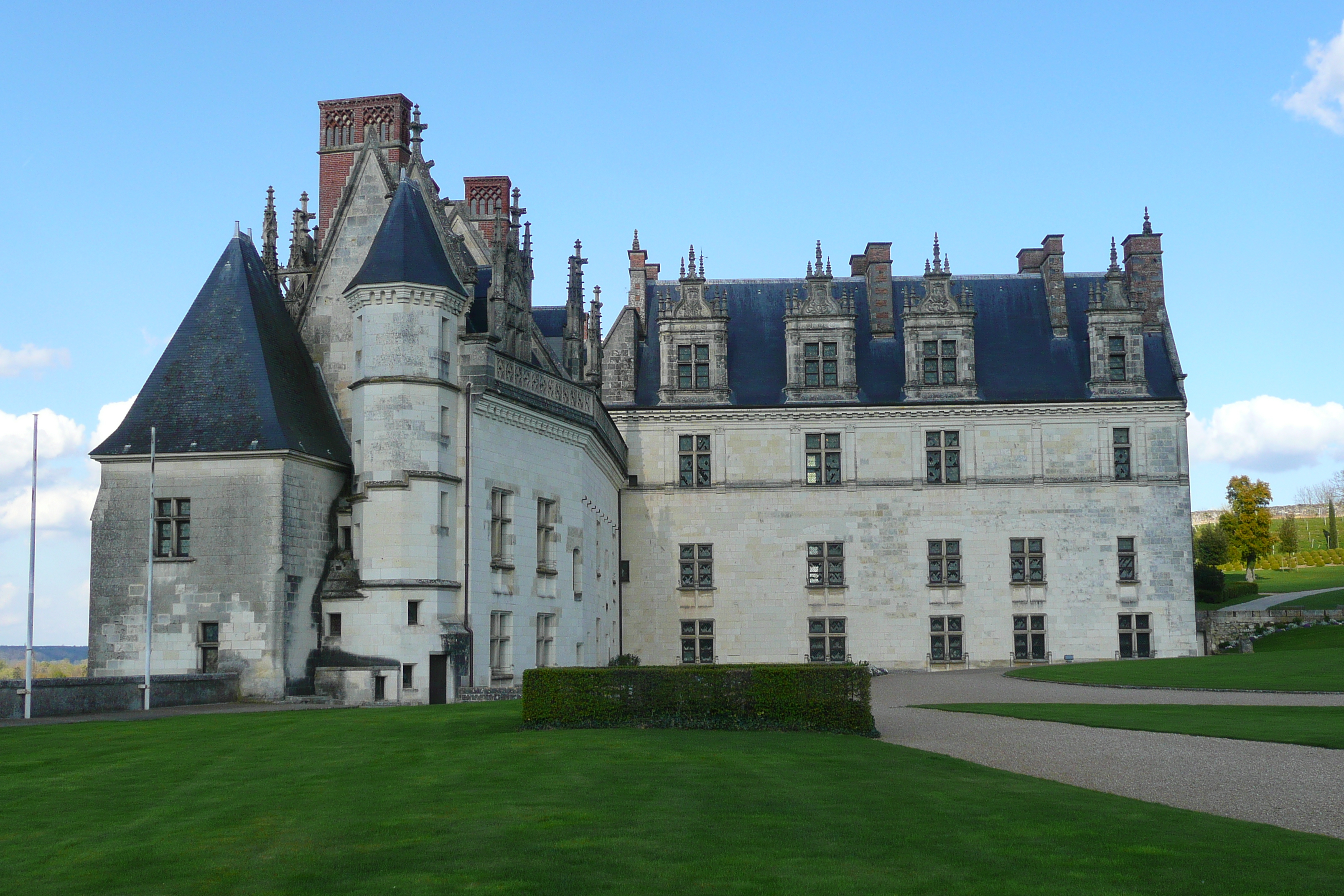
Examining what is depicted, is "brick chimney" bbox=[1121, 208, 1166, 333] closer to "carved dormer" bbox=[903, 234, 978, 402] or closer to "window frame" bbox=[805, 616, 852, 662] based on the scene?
"carved dormer" bbox=[903, 234, 978, 402]

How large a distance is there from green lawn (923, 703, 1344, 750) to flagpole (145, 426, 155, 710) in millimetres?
14518

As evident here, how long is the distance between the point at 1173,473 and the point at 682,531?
16511mm

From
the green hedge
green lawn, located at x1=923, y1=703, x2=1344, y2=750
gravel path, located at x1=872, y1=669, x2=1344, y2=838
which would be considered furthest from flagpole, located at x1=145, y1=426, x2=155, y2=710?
green lawn, located at x1=923, y1=703, x2=1344, y2=750

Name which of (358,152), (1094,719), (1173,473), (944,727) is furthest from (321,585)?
(1173,473)

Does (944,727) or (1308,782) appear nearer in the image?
(1308,782)

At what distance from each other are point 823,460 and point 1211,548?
4127 centimetres

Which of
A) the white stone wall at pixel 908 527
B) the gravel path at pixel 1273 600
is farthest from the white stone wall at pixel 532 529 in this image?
the gravel path at pixel 1273 600

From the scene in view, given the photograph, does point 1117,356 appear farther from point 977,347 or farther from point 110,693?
point 110,693

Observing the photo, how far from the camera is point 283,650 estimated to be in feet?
84.4

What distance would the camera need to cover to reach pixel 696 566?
141ft

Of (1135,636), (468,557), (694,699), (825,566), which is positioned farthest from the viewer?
(825,566)

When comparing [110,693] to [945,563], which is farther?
[945,563]

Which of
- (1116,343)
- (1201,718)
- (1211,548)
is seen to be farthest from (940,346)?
(1211,548)

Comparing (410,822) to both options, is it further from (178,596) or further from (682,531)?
(682,531)
